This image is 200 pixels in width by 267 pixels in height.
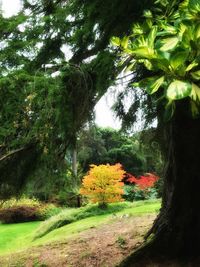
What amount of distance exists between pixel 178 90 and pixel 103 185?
1332 centimetres

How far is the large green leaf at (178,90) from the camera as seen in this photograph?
62.9 inches

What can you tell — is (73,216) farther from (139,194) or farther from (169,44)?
(169,44)

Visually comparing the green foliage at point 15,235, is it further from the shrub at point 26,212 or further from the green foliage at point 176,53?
the green foliage at point 176,53

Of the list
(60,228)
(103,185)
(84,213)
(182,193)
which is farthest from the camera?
(103,185)

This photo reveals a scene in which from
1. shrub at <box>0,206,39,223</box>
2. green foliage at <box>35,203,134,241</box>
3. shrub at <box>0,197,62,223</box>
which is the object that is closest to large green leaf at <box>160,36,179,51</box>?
green foliage at <box>35,203,134,241</box>

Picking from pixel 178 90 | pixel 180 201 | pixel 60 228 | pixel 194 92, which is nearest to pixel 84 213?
pixel 60 228

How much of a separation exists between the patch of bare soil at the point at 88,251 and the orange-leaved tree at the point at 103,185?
5.39 m

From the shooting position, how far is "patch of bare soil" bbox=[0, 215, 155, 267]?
6605 mm

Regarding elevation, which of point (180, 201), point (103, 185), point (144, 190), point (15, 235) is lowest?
point (15, 235)

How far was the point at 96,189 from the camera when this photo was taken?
14547 millimetres

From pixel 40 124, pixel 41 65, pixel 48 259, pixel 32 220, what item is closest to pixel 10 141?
pixel 40 124

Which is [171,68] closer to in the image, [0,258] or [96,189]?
[0,258]

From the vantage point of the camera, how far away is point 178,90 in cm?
162

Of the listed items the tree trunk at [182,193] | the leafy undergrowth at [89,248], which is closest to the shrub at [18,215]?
the leafy undergrowth at [89,248]
